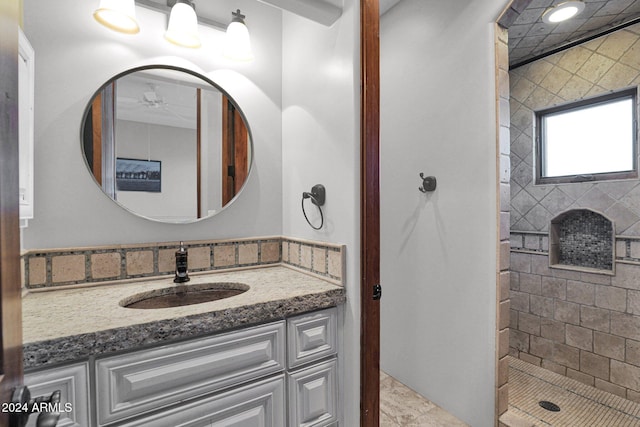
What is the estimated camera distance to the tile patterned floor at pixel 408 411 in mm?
1739

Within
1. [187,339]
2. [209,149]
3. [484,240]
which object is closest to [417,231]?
[484,240]

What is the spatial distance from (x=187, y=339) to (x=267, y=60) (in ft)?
4.90

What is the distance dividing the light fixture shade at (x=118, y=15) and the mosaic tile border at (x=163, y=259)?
0.95m

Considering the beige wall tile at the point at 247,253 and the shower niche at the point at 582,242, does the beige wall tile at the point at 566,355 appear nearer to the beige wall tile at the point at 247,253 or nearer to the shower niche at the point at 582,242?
the shower niche at the point at 582,242

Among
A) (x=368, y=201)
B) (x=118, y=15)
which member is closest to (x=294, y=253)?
(x=368, y=201)

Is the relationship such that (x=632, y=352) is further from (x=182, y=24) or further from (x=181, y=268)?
(x=182, y=24)

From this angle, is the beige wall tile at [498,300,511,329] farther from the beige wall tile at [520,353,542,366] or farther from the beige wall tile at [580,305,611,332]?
the beige wall tile at [520,353,542,366]

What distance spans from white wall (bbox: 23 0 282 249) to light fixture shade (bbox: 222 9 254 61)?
7cm

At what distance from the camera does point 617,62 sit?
2.07m

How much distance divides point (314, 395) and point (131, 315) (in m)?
0.75

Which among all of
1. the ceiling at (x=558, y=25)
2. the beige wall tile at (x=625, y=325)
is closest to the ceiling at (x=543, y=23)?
the ceiling at (x=558, y=25)

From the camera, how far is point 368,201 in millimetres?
1291

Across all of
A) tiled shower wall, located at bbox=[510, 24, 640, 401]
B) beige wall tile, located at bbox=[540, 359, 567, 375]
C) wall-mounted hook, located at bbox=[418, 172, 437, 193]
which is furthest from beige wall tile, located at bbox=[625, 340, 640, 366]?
wall-mounted hook, located at bbox=[418, 172, 437, 193]

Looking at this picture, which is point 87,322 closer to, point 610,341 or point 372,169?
point 372,169
